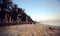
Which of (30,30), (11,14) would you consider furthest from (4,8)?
(30,30)

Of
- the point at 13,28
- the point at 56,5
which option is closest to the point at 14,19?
the point at 13,28

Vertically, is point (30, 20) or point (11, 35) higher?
point (30, 20)

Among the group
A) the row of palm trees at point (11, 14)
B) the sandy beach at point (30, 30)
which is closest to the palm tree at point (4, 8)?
the row of palm trees at point (11, 14)

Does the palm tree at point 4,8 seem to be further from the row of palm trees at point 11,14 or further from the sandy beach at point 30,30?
the sandy beach at point 30,30

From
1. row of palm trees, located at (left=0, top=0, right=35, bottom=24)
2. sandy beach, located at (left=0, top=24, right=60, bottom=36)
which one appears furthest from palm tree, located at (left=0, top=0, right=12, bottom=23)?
sandy beach, located at (left=0, top=24, right=60, bottom=36)

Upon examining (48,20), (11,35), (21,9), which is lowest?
(11,35)

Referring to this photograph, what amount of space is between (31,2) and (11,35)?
415 mm

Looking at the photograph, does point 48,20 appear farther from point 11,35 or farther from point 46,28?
point 11,35

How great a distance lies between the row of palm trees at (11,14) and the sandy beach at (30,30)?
0.22 ft

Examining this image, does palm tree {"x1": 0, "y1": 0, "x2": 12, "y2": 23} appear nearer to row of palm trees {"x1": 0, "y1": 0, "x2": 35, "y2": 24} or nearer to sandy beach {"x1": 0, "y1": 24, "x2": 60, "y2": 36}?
row of palm trees {"x1": 0, "y1": 0, "x2": 35, "y2": 24}

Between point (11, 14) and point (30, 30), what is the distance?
26cm

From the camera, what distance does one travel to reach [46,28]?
1.27 meters

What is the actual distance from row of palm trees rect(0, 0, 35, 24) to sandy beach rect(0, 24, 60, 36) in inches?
2.6

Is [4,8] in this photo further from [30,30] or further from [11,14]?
[30,30]
